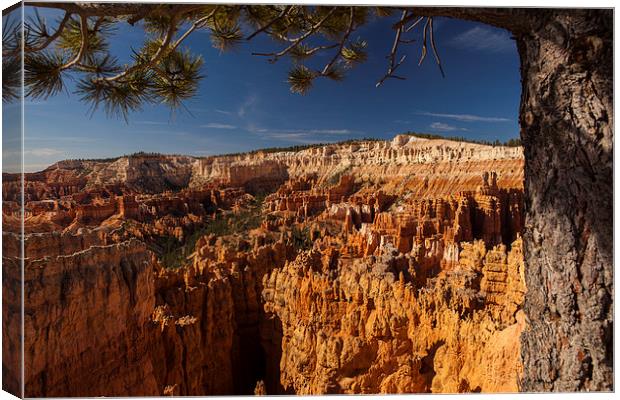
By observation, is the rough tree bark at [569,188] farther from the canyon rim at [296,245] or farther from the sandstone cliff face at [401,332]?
the sandstone cliff face at [401,332]

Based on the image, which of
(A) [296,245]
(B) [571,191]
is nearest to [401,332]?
(B) [571,191]

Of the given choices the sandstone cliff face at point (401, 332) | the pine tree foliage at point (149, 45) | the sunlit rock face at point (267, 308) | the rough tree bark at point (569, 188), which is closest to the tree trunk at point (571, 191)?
the rough tree bark at point (569, 188)

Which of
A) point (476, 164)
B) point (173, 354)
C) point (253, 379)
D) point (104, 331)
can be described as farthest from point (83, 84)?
point (476, 164)

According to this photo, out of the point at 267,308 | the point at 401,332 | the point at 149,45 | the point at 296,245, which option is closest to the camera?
the point at 149,45

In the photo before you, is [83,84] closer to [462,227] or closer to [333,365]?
[333,365]

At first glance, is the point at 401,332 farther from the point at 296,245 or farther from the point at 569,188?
the point at 296,245

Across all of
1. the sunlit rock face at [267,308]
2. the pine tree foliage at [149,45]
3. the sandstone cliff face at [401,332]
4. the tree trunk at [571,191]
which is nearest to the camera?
the tree trunk at [571,191]
